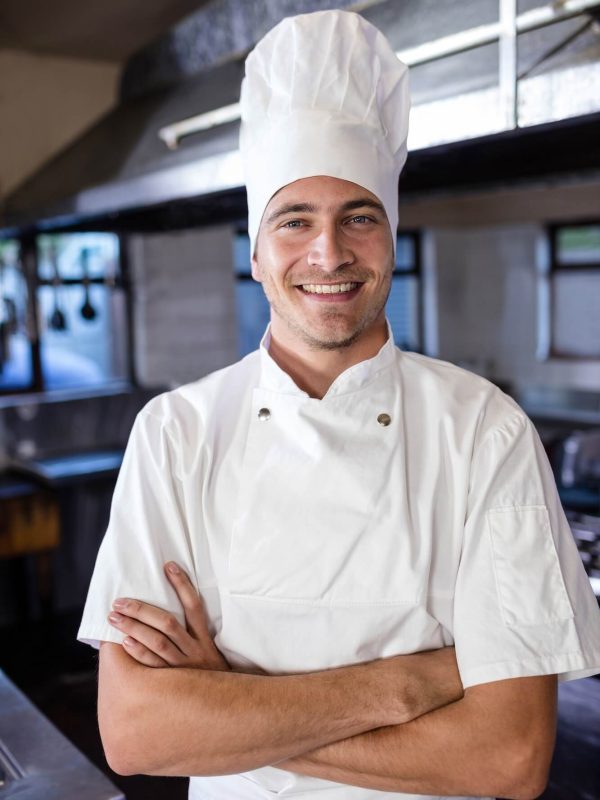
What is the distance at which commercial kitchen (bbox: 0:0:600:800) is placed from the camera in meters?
1.48

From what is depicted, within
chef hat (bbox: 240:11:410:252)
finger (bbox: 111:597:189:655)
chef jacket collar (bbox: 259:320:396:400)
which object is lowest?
finger (bbox: 111:597:189:655)

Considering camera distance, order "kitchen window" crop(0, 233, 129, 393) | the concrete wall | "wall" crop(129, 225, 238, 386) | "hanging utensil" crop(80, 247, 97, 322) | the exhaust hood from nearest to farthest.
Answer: the exhaust hood → "hanging utensil" crop(80, 247, 97, 322) → "kitchen window" crop(0, 233, 129, 393) → "wall" crop(129, 225, 238, 386) → the concrete wall

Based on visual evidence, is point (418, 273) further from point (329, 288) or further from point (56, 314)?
point (329, 288)

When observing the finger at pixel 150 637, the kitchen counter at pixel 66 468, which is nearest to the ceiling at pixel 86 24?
the kitchen counter at pixel 66 468

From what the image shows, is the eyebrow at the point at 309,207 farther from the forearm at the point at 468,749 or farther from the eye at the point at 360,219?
the forearm at the point at 468,749

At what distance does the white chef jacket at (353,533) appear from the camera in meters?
1.15

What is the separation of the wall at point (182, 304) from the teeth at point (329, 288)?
363cm

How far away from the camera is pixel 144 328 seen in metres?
4.76

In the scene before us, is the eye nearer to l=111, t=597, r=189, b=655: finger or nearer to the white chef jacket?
the white chef jacket

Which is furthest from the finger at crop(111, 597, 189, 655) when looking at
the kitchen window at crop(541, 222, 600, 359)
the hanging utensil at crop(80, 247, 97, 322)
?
the kitchen window at crop(541, 222, 600, 359)

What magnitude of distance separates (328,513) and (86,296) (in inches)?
126

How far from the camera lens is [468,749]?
1101mm

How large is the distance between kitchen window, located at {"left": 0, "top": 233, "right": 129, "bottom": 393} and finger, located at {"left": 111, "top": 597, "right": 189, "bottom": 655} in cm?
312

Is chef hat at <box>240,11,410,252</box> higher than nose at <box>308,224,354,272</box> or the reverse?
higher
